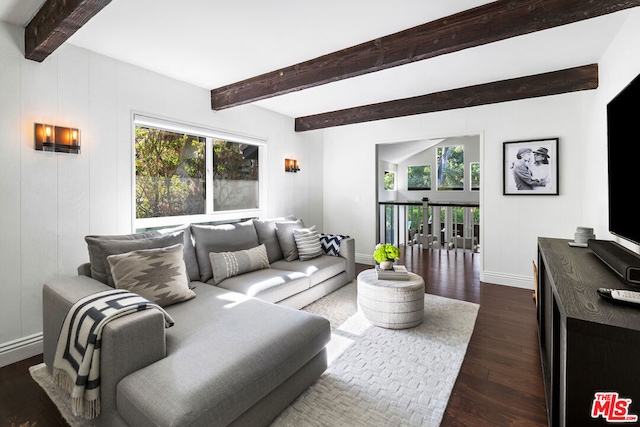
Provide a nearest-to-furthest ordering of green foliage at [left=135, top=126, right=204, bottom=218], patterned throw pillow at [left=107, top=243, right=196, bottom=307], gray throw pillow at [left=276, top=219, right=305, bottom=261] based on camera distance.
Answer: patterned throw pillow at [left=107, top=243, right=196, bottom=307] → green foliage at [left=135, top=126, right=204, bottom=218] → gray throw pillow at [left=276, top=219, right=305, bottom=261]

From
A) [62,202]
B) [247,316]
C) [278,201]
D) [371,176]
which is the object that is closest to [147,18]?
[62,202]

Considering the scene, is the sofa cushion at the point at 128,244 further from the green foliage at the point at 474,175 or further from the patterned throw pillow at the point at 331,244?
the green foliage at the point at 474,175

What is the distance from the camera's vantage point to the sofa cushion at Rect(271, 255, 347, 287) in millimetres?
3346

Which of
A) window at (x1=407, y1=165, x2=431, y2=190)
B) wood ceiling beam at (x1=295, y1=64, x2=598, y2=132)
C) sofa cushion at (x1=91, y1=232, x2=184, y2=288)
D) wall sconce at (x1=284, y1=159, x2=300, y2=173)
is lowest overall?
sofa cushion at (x1=91, y1=232, x2=184, y2=288)

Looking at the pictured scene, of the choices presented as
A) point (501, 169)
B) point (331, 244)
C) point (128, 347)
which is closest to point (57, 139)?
point (128, 347)

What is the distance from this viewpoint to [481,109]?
4.18 metres

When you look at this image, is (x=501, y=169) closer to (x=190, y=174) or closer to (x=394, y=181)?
(x=190, y=174)

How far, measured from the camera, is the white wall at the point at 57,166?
2.29 m

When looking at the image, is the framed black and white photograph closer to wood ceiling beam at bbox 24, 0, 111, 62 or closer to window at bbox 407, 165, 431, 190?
wood ceiling beam at bbox 24, 0, 111, 62

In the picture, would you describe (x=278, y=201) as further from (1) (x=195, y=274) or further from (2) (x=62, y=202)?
(2) (x=62, y=202)

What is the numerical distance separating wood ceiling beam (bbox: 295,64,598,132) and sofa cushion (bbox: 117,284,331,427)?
3163 millimetres

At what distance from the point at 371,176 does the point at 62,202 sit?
4.13m

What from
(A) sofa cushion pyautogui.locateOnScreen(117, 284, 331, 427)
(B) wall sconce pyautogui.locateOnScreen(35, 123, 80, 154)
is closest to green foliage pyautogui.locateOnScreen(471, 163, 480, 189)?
(A) sofa cushion pyautogui.locateOnScreen(117, 284, 331, 427)

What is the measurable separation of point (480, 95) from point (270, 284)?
321 centimetres
